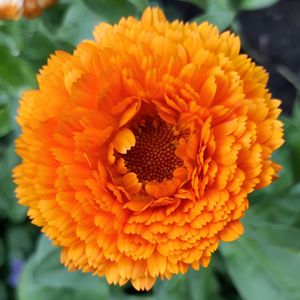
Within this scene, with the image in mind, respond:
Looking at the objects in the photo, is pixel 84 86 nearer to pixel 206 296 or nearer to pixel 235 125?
pixel 235 125

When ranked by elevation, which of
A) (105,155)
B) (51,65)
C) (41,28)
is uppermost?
(41,28)

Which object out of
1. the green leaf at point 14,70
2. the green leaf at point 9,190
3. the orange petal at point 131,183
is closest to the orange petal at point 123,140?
the orange petal at point 131,183

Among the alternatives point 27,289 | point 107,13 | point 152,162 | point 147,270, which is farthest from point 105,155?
point 27,289

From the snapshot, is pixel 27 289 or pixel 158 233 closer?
pixel 158 233

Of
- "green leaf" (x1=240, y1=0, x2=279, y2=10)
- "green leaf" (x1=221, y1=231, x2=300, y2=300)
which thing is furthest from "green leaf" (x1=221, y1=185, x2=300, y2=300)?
"green leaf" (x1=240, y1=0, x2=279, y2=10)

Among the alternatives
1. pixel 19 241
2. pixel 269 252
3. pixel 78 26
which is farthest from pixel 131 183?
pixel 19 241

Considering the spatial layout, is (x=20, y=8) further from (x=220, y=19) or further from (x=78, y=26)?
(x=220, y=19)
